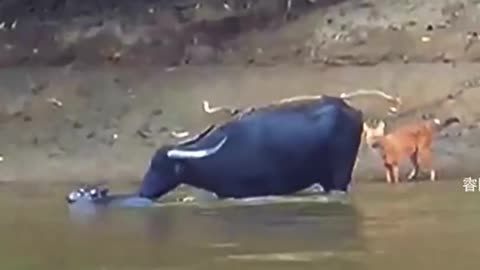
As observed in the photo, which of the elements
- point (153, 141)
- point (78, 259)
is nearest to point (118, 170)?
point (153, 141)

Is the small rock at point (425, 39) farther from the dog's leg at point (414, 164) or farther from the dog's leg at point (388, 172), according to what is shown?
the dog's leg at point (388, 172)

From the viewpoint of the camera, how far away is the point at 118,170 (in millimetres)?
9445

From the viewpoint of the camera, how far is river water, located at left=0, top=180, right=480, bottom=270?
4.16m

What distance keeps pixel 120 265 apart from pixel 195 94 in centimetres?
616

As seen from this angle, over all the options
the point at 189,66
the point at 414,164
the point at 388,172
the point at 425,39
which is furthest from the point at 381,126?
the point at 189,66

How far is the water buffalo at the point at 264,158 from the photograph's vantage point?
6.47 meters

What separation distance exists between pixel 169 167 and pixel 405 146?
2.45 m

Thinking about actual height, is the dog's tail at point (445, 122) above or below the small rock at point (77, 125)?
below

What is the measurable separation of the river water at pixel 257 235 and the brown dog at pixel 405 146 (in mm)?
1403

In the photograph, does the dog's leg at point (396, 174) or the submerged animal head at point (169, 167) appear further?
the dog's leg at point (396, 174)

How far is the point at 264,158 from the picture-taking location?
6559 mm

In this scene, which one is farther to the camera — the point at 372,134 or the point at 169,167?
the point at 372,134

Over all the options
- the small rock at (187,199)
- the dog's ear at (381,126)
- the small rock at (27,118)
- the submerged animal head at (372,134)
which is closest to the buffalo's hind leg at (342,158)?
the small rock at (187,199)

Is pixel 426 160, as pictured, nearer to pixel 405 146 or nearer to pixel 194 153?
pixel 405 146
